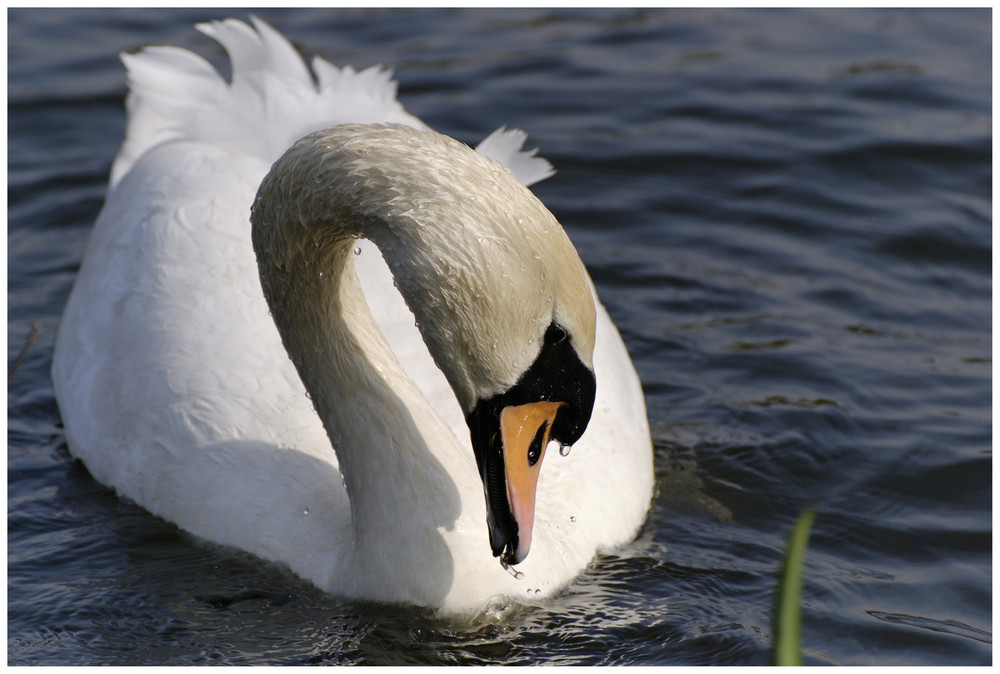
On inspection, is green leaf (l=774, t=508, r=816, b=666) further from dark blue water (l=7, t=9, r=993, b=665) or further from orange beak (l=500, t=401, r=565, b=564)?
dark blue water (l=7, t=9, r=993, b=665)

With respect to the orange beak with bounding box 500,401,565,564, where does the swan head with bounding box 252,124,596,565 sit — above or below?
above

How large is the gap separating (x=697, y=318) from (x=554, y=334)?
4.19m

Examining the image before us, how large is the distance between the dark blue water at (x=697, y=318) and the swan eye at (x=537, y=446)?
3.17 feet

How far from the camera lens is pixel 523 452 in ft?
13.2

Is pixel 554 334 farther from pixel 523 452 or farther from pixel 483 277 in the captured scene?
pixel 523 452

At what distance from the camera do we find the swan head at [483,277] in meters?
3.65

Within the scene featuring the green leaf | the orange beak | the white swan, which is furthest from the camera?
the orange beak

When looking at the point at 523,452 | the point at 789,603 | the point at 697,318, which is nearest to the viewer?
the point at 789,603

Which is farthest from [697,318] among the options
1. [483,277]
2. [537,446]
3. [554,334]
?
[483,277]

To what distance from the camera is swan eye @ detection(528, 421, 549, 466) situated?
157 inches

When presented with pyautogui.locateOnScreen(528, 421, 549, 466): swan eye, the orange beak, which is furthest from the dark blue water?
pyautogui.locateOnScreen(528, 421, 549, 466): swan eye

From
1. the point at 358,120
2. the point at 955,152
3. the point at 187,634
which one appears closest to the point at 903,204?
the point at 955,152

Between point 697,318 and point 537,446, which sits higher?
point 537,446

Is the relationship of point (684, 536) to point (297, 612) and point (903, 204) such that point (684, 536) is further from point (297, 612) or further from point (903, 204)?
point (903, 204)
